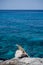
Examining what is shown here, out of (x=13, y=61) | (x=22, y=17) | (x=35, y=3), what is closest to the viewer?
(x=13, y=61)

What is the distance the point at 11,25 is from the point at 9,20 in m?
0.20

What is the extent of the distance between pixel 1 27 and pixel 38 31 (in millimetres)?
512

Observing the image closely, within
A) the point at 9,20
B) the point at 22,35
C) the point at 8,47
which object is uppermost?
the point at 9,20

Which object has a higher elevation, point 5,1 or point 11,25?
point 5,1

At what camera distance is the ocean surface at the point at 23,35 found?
2033mm

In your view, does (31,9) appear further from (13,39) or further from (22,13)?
(13,39)

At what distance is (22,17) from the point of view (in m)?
2.31

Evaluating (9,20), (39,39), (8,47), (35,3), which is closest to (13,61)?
(8,47)

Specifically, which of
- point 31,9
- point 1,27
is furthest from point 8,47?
point 31,9

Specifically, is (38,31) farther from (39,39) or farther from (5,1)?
(5,1)

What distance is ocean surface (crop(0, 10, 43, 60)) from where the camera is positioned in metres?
2.03

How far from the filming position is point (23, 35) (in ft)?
6.96

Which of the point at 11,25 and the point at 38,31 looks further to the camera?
the point at 11,25

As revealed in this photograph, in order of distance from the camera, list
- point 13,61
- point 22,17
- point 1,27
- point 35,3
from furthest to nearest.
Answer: point 22,17 → point 1,27 → point 35,3 → point 13,61
